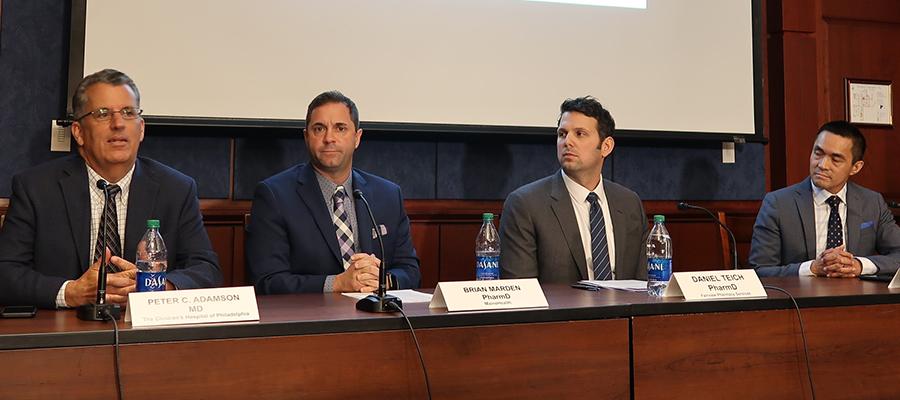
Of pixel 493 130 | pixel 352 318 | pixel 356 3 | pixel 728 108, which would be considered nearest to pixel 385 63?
pixel 356 3

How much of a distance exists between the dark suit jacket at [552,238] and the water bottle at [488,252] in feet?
0.20

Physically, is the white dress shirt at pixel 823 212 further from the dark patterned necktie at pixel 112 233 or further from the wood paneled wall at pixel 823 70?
the dark patterned necktie at pixel 112 233

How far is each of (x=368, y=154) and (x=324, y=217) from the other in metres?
0.81

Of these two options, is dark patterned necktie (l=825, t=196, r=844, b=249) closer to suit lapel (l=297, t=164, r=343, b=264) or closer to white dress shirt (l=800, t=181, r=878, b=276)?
white dress shirt (l=800, t=181, r=878, b=276)

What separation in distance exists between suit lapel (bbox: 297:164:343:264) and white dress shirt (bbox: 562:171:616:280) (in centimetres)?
80

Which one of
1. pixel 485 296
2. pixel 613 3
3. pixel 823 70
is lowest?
pixel 485 296

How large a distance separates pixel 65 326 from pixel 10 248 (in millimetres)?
852

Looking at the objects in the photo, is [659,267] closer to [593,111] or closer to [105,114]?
[593,111]

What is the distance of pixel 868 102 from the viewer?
426cm

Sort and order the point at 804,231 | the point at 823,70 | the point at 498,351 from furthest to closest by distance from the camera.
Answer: the point at 823,70
the point at 804,231
the point at 498,351

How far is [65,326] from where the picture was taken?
1417 mm

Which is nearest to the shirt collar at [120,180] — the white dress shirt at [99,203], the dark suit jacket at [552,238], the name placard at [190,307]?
the white dress shirt at [99,203]

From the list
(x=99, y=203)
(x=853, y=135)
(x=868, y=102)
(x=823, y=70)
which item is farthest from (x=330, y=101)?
(x=868, y=102)

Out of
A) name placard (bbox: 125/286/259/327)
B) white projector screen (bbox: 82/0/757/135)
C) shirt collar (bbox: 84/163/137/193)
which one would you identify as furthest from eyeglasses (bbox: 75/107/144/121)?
name placard (bbox: 125/286/259/327)
